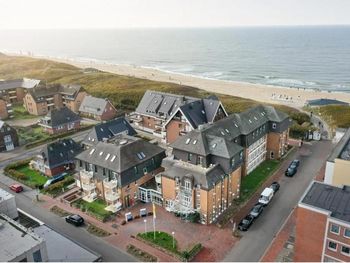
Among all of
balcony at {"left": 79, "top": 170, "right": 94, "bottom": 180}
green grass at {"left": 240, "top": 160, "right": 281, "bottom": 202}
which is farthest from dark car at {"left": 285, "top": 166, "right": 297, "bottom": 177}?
balcony at {"left": 79, "top": 170, "right": 94, "bottom": 180}

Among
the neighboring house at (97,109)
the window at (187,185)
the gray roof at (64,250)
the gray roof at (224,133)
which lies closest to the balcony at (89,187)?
the gray roof at (64,250)

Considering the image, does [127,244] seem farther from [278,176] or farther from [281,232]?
[278,176]

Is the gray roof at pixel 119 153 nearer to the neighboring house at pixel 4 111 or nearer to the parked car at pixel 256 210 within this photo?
the parked car at pixel 256 210

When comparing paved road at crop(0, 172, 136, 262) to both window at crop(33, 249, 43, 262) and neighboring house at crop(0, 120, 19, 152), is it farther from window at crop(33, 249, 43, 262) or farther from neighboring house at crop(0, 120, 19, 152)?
neighboring house at crop(0, 120, 19, 152)

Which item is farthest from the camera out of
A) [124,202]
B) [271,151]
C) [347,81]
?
[347,81]

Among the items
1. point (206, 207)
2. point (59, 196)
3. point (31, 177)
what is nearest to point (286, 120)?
point (206, 207)

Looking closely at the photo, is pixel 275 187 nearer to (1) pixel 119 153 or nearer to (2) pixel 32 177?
(1) pixel 119 153
